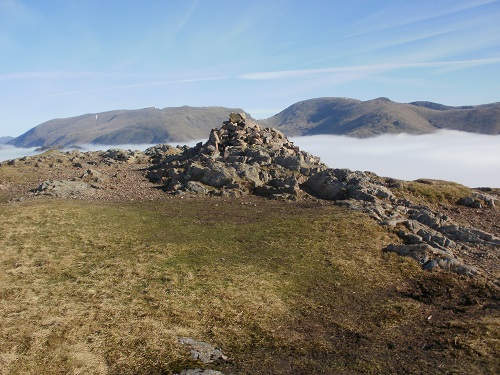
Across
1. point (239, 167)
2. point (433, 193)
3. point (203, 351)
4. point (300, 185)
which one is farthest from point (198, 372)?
point (433, 193)

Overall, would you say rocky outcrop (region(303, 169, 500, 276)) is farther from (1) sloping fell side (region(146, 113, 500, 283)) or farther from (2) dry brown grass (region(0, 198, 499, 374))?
(2) dry brown grass (region(0, 198, 499, 374))

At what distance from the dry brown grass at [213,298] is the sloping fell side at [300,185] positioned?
232 centimetres

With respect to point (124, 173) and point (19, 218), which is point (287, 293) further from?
point (124, 173)

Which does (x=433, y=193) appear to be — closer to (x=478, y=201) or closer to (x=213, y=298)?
(x=478, y=201)

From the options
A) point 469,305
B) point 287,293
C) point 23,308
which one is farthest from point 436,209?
point 23,308

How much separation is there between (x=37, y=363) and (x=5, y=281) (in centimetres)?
871

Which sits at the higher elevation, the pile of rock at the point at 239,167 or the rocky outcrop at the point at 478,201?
the pile of rock at the point at 239,167

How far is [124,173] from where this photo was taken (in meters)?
58.4

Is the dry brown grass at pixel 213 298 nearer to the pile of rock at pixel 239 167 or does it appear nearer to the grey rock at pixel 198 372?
the grey rock at pixel 198 372

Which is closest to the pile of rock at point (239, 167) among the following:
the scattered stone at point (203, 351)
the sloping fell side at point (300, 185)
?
Result: the sloping fell side at point (300, 185)

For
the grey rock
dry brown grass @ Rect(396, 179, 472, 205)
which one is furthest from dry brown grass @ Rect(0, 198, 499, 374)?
dry brown grass @ Rect(396, 179, 472, 205)

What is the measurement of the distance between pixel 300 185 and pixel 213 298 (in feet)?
98.6

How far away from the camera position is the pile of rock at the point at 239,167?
152ft

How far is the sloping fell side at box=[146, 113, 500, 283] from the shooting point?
30188 mm
